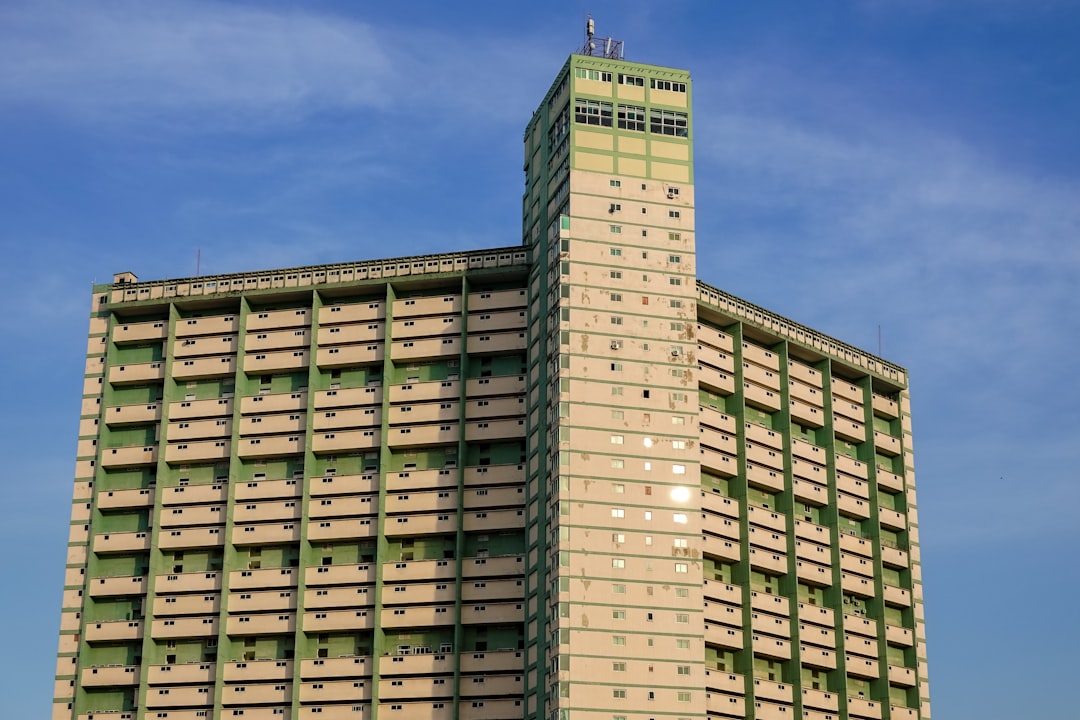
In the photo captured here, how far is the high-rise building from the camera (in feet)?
390

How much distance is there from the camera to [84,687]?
12838cm

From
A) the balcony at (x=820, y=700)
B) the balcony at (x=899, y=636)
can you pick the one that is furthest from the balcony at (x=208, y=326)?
the balcony at (x=899, y=636)

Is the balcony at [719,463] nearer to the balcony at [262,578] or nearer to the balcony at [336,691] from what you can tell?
the balcony at [336,691]

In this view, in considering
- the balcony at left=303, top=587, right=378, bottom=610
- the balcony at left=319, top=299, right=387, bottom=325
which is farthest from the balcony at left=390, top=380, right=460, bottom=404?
the balcony at left=303, top=587, right=378, bottom=610

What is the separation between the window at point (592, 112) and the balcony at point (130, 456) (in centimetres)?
4308

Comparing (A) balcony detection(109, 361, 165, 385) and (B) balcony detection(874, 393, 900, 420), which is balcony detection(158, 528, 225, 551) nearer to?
(A) balcony detection(109, 361, 165, 385)

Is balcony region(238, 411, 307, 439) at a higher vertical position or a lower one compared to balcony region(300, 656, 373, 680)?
higher

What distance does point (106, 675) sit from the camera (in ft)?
421

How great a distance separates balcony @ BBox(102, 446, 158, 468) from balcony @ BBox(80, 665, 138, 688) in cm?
1622

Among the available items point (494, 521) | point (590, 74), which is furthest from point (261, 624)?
point (590, 74)

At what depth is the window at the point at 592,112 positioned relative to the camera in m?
127

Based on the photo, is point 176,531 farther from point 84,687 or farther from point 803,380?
point 803,380

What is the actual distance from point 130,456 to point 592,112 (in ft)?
151

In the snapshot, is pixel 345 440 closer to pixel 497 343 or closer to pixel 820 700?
pixel 497 343
